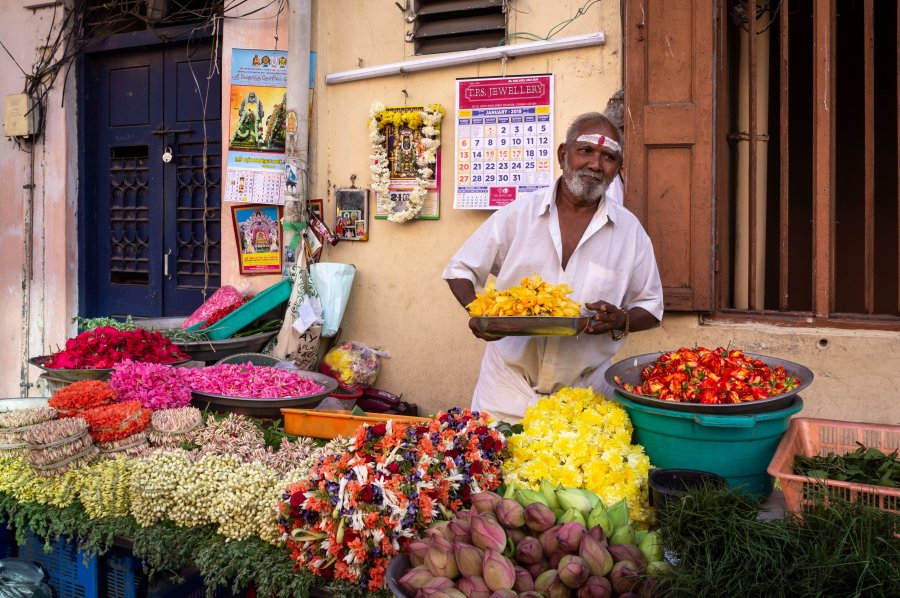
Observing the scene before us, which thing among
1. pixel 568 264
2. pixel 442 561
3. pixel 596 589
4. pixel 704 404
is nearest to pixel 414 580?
pixel 442 561

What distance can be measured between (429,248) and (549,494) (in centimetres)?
333

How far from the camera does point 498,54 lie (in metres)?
4.88

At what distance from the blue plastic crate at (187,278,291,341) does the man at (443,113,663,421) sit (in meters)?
2.14

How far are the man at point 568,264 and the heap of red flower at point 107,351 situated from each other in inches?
68.0

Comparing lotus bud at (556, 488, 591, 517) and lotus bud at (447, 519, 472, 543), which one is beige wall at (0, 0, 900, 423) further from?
lotus bud at (447, 519, 472, 543)

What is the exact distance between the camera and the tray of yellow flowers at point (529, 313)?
267 centimetres

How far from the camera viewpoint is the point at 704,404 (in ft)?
7.36

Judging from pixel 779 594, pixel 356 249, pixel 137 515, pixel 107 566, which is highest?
pixel 356 249

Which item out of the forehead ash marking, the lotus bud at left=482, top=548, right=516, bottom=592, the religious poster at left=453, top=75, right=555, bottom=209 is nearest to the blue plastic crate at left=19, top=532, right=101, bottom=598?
the lotus bud at left=482, top=548, right=516, bottom=592

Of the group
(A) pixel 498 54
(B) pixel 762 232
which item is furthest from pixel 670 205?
(A) pixel 498 54

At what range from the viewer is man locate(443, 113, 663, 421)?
3.25 metres

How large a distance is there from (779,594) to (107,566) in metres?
2.52

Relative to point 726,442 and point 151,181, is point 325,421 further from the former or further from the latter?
point 151,181

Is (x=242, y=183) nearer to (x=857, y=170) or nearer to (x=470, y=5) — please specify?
(x=470, y=5)
